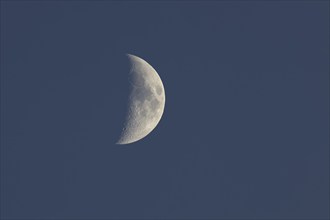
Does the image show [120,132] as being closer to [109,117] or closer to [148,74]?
[109,117]

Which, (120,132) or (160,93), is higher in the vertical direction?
(160,93)

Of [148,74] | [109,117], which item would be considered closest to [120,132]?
[109,117]

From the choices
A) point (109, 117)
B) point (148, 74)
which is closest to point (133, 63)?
point (148, 74)

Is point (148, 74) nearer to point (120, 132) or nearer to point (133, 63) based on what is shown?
point (133, 63)

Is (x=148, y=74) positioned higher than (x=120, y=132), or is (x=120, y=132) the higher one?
(x=148, y=74)
